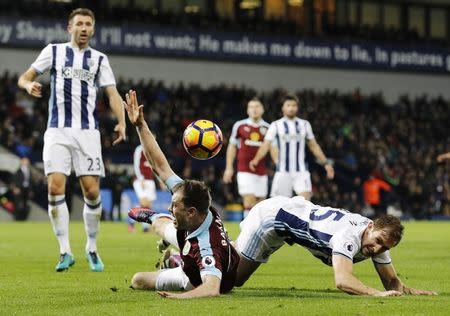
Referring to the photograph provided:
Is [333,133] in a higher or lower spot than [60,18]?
lower

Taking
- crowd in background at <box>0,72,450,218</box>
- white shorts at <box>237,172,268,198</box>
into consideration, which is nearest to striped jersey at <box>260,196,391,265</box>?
white shorts at <box>237,172,268,198</box>

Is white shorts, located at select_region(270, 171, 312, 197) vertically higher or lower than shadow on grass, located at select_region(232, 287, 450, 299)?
higher

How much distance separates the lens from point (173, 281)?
8266 mm

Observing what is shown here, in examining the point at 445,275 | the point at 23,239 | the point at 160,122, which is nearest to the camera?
the point at 445,275

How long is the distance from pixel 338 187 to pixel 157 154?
27.2 metres

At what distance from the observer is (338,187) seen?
116 feet

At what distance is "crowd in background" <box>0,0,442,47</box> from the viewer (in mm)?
34000

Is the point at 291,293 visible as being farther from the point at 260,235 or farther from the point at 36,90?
the point at 36,90

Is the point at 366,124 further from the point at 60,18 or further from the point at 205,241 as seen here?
the point at 205,241

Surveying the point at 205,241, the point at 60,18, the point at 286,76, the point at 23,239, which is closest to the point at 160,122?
the point at 60,18

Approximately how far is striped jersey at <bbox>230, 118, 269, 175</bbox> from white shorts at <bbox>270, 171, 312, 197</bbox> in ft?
2.88

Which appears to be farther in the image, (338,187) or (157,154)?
(338,187)

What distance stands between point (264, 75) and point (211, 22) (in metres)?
3.27

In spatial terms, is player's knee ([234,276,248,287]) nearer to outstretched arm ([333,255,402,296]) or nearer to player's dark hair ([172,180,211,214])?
player's dark hair ([172,180,211,214])
